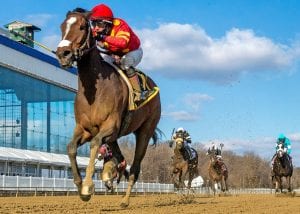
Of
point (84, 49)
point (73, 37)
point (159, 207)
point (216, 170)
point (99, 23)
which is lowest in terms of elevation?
point (159, 207)

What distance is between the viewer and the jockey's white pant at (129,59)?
10.6 meters

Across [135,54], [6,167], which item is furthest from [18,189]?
[135,54]

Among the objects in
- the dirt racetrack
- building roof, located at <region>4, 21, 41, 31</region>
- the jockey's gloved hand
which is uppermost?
building roof, located at <region>4, 21, 41, 31</region>

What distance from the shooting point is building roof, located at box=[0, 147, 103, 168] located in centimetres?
4441

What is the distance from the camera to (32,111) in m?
51.2

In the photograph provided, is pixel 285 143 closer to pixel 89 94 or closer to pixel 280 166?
pixel 280 166

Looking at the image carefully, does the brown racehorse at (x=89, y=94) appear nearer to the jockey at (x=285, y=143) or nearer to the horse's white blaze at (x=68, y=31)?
the horse's white blaze at (x=68, y=31)

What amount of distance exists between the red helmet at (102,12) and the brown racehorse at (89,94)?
0.88 metres

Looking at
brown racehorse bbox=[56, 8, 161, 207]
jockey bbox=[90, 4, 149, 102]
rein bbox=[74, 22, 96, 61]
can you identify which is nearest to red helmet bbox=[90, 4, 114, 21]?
jockey bbox=[90, 4, 149, 102]

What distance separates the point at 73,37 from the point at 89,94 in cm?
105

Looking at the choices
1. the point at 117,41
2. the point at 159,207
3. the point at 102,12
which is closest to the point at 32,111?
the point at 159,207

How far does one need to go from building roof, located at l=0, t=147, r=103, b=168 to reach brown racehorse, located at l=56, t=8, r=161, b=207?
34.9m

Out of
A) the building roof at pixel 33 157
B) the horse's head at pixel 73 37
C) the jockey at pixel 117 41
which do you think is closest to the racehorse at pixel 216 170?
the building roof at pixel 33 157

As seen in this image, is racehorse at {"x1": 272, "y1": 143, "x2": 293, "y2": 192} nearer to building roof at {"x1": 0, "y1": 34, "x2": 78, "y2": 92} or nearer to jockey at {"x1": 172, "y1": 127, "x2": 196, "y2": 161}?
jockey at {"x1": 172, "y1": 127, "x2": 196, "y2": 161}
